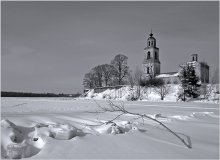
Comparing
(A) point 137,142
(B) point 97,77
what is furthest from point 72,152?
(B) point 97,77

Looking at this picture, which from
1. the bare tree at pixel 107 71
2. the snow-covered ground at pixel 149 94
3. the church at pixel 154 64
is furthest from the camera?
the church at pixel 154 64

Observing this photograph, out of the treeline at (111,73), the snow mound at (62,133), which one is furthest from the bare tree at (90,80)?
the snow mound at (62,133)

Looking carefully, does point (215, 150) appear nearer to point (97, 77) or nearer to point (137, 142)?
point (137, 142)

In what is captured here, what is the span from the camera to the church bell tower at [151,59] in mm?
64500

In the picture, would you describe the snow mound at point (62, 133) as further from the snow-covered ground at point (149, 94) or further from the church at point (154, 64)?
the church at point (154, 64)

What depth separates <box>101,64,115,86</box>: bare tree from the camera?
54094 mm

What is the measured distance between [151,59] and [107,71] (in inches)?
719

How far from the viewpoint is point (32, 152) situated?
8.94 feet

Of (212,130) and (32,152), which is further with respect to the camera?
(212,130)

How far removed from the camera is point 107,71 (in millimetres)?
54688

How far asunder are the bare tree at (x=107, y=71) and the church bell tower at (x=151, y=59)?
14.7 meters

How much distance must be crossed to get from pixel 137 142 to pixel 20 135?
1925mm

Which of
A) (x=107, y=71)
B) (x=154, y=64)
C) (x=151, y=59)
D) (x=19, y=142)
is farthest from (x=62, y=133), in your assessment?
(x=151, y=59)

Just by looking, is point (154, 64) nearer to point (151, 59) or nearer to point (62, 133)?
point (151, 59)
